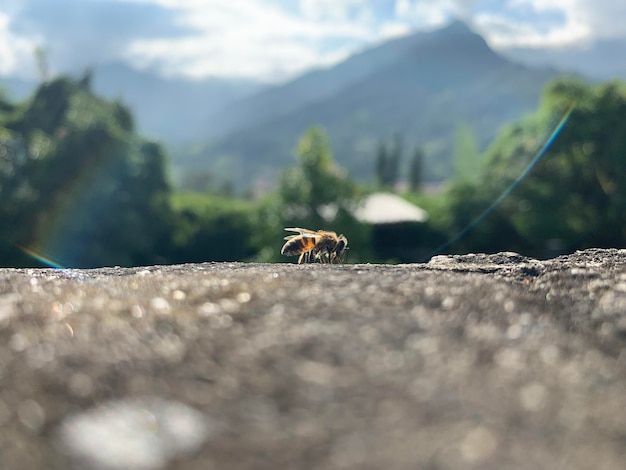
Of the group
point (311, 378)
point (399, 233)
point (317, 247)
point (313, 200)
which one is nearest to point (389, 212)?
point (399, 233)

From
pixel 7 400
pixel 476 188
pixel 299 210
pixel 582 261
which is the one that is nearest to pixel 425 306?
pixel 7 400

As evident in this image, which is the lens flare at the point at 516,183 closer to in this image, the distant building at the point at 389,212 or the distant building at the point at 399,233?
the distant building at the point at 399,233

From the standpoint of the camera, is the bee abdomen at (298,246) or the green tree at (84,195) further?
the green tree at (84,195)

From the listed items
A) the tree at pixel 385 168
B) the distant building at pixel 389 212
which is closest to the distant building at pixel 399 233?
the distant building at pixel 389 212

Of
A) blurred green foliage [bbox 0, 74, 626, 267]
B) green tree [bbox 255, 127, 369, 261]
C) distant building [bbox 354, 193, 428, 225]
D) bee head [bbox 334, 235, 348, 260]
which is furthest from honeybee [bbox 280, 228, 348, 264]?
distant building [bbox 354, 193, 428, 225]

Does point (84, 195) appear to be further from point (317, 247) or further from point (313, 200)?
point (317, 247)

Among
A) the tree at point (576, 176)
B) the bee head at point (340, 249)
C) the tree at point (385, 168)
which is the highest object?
the bee head at point (340, 249)

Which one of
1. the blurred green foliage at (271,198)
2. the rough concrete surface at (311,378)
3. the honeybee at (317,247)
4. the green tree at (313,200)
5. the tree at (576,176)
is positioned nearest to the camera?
the rough concrete surface at (311,378)
